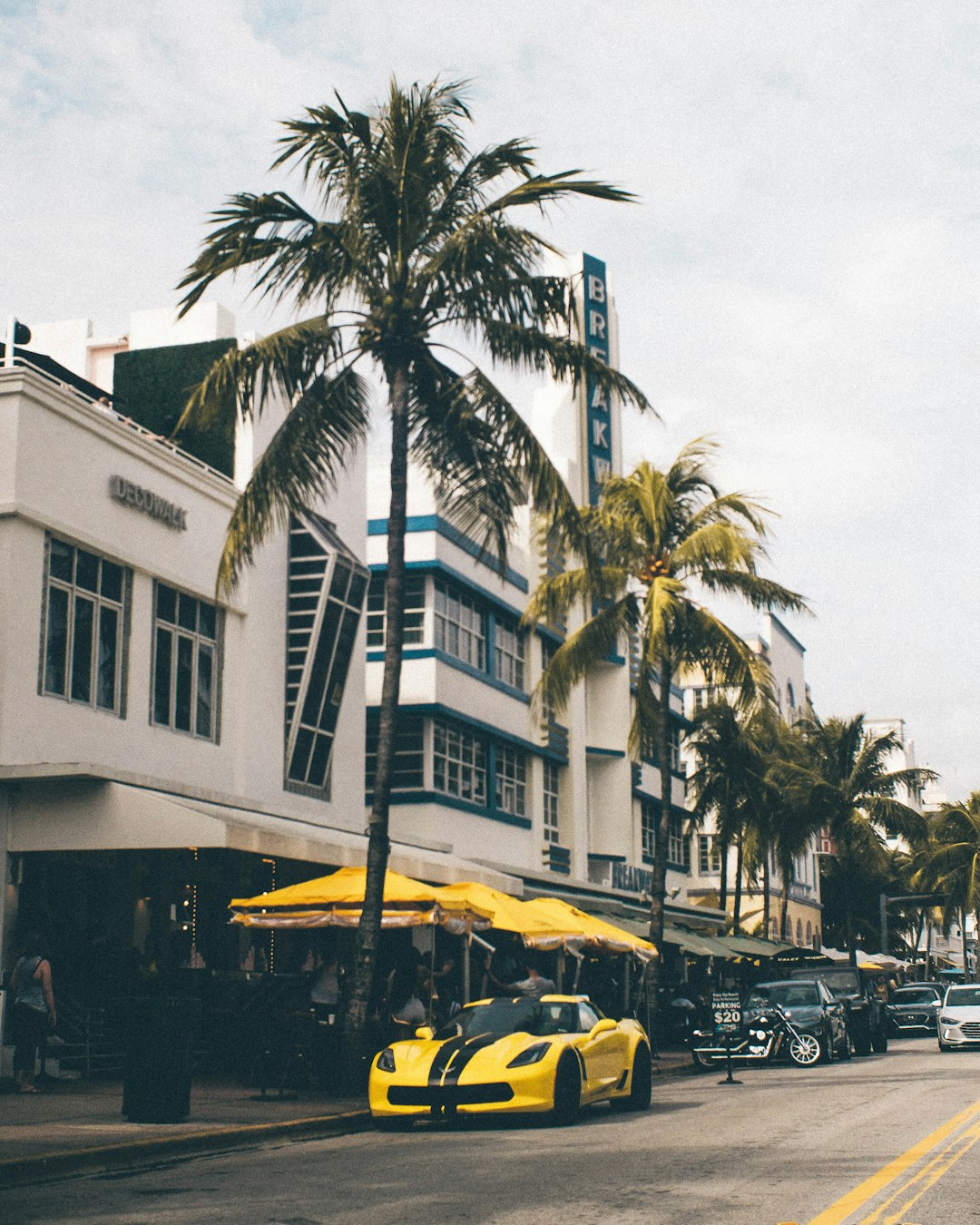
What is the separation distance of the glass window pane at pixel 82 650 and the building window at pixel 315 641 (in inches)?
226

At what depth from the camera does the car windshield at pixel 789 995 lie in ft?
92.4

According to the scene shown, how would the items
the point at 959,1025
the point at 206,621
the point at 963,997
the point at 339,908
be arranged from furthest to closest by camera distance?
the point at 963,997
the point at 959,1025
the point at 206,621
the point at 339,908

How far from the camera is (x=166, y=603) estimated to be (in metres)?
23.9

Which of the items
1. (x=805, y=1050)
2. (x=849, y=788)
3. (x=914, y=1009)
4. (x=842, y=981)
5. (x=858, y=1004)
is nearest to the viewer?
(x=805, y=1050)

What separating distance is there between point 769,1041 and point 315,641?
10.6m

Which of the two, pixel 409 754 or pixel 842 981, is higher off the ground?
pixel 409 754

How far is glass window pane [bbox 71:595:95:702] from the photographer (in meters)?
21.4

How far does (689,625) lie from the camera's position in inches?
1212

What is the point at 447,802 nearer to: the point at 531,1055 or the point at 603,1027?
the point at 603,1027

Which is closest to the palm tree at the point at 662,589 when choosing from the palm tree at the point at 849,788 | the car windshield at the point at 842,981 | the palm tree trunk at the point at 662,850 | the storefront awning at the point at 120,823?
the palm tree trunk at the point at 662,850

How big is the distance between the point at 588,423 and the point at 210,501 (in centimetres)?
2245

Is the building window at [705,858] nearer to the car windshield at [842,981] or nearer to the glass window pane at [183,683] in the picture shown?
the car windshield at [842,981]

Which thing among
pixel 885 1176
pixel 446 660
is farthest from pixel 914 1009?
pixel 885 1176

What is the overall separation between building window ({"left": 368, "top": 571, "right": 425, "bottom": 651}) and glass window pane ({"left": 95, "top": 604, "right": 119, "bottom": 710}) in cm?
1214
